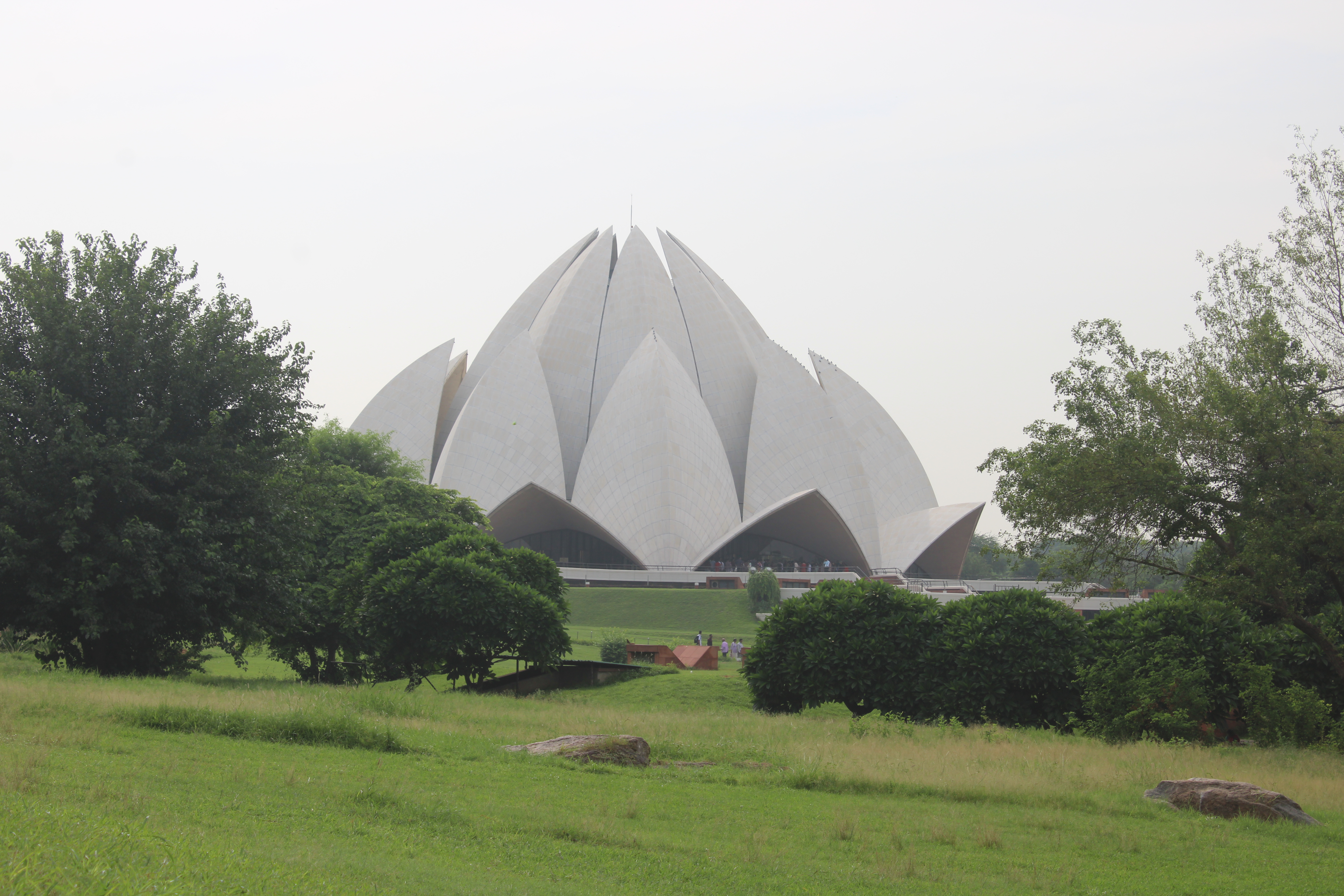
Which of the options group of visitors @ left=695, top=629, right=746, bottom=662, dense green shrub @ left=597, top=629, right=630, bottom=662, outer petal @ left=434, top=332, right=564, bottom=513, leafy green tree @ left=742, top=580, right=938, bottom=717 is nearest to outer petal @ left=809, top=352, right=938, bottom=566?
outer petal @ left=434, top=332, right=564, bottom=513

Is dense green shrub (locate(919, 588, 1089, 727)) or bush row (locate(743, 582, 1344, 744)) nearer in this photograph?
bush row (locate(743, 582, 1344, 744))

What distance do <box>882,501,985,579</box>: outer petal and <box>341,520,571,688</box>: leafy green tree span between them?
105 ft

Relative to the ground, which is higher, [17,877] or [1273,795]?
[17,877]

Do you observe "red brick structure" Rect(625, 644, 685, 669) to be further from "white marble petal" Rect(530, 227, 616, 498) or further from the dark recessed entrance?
"white marble petal" Rect(530, 227, 616, 498)

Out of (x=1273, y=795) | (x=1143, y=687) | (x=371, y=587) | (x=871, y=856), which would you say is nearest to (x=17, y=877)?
(x=871, y=856)

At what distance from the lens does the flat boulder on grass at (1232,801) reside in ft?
25.8

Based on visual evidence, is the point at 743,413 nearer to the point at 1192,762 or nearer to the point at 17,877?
the point at 1192,762

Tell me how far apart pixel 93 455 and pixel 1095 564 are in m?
14.1

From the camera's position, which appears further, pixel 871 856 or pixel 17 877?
pixel 871 856

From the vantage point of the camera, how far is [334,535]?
21500mm

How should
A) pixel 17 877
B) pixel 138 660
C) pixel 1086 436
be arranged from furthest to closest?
1. pixel 138 660
2. pixel 1086 436
3. pixel 17 877

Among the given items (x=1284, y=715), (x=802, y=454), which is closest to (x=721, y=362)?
(x=802, y=454)

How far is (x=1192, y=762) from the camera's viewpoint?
10.8 meters

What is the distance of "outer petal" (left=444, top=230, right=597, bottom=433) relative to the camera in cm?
5572
